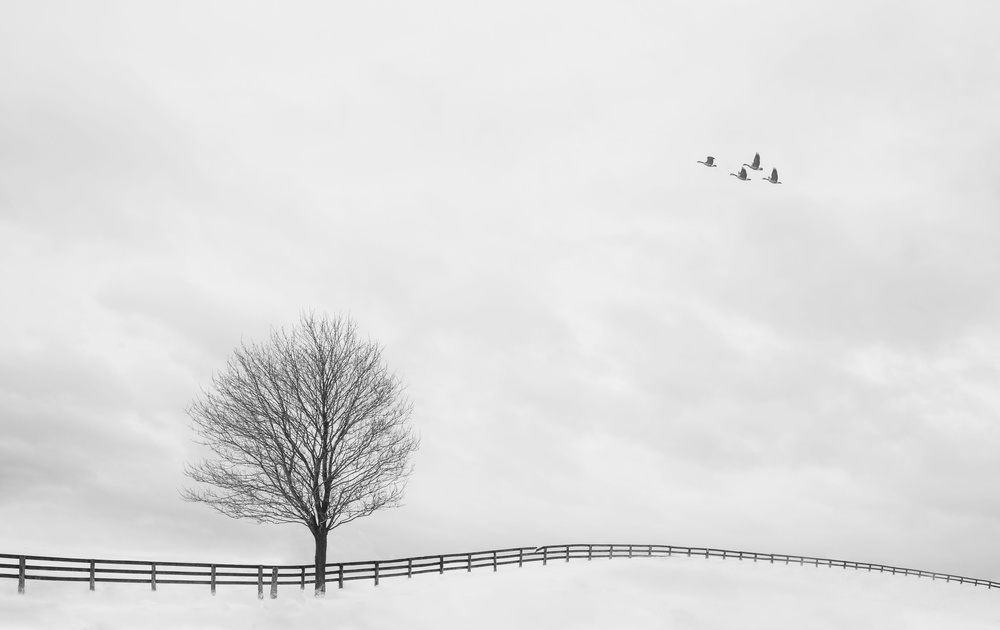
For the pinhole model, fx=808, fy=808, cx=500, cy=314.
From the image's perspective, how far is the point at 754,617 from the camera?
38.8m

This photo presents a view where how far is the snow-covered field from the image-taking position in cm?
2467

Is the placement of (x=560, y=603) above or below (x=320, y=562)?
below

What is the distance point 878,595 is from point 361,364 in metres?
37.4

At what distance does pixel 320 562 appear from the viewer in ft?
98.7

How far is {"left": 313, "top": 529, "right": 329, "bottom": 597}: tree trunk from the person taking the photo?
97.1 feet

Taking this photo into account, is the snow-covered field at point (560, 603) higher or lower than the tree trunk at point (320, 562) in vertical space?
lower

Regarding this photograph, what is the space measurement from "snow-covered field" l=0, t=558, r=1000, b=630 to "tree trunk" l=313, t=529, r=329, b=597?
45 centimetres

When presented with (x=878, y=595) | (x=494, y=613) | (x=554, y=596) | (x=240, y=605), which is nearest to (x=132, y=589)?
(x=240, y=605)

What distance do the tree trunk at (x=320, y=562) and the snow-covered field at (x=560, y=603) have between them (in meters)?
0.45

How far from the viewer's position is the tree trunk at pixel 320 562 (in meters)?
29.6

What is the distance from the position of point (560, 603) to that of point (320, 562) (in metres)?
10.4

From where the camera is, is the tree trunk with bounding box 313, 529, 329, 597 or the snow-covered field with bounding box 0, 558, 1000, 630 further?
the tree trunk with bounding box 313, 529, 329, 597

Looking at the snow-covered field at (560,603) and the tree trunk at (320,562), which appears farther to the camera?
the tree trunk at (320,562)

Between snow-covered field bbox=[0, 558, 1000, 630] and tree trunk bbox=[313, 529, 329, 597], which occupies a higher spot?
tree trunk bbox=[313, 529, 329, 597]
